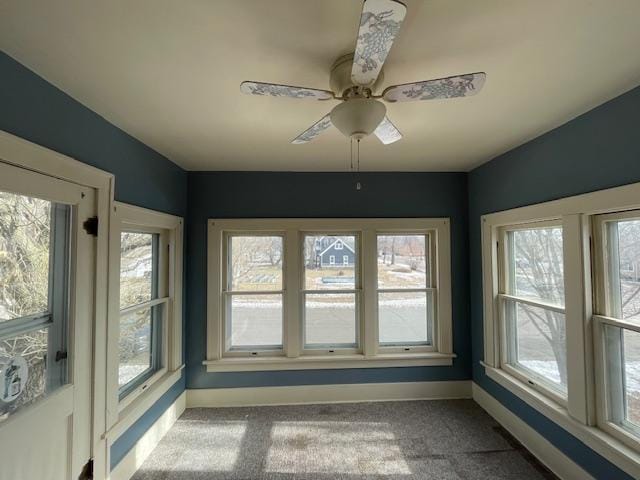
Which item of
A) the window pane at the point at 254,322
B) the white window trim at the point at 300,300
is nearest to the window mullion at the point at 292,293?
the white window trim at the point at 300,300

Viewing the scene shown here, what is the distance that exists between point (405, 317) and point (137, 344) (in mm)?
2554

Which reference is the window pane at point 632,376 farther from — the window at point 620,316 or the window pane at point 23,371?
the window pane at point 23,371

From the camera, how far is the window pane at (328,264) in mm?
3434

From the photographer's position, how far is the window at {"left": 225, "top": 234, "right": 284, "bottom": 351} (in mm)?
3379

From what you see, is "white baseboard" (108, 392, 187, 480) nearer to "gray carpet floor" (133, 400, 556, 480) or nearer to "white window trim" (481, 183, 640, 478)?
"gray carpet floor" (133, 400, 556, 480)

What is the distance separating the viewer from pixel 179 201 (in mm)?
3109

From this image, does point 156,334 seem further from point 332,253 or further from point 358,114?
point 358,114

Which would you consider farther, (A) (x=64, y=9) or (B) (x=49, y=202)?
(B) (x=49, y=202)

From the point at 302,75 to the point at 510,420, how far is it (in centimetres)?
310

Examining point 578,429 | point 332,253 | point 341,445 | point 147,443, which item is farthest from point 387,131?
point 147,443

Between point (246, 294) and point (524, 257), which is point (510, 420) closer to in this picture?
point (524, 257)

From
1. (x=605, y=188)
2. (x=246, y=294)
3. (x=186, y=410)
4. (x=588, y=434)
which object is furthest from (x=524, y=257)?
(x=186, y=410)

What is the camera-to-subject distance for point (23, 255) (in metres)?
1.52

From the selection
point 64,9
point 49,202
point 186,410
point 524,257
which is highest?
point 64,9
